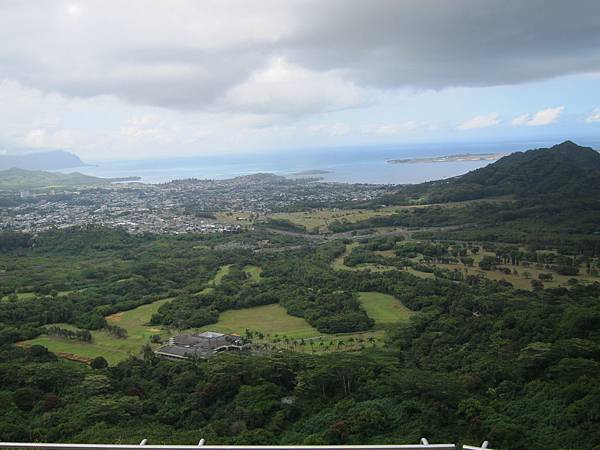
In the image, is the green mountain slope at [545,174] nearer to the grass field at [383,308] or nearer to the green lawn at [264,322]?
the grass field at [383,308]

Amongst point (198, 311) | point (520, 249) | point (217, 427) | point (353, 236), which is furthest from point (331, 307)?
point (353, 236)

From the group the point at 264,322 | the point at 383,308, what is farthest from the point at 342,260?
the point at 264,322

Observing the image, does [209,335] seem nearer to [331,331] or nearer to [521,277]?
[331,331]

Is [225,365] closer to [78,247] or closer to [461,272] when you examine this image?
[461,272]

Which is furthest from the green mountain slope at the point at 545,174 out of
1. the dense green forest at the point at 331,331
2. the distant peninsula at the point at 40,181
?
the distant peninsula at the point at 40,181

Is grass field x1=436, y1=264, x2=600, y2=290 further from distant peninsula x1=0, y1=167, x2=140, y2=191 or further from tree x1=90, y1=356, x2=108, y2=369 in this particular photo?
distant peninsula x1=0, y1=167, x2=140, y2=191

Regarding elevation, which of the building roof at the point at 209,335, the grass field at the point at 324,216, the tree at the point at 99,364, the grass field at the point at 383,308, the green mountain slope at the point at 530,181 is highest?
the green mountain slope at the point at 530,181
